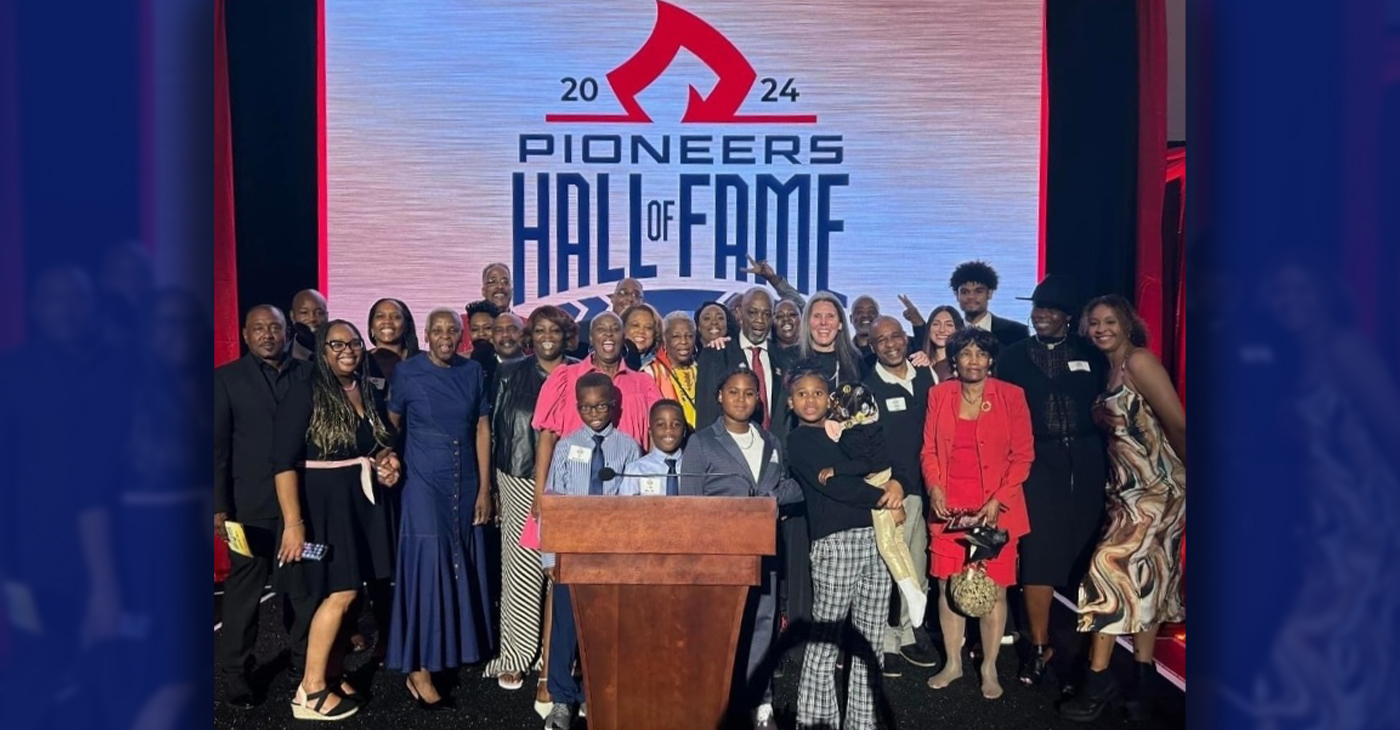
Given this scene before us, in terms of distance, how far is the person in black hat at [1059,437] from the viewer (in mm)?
3898

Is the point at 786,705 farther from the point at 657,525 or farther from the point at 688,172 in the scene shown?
the point at 688,172

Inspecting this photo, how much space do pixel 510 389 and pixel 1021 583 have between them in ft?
6.55

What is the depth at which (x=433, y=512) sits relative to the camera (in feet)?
12.5

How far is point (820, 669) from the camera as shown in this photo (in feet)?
11.5

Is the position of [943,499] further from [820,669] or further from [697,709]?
[697,709]

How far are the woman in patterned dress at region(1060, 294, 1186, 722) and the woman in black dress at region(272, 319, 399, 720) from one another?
2.49m

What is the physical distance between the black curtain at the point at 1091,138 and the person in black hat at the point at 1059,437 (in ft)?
0.55

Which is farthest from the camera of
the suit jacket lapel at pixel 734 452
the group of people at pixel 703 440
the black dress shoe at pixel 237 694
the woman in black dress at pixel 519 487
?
the woman in black dress at pixel 519 487

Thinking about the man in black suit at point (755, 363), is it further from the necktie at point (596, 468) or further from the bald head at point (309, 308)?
the bald head at point (309, 308)

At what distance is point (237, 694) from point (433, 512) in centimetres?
95

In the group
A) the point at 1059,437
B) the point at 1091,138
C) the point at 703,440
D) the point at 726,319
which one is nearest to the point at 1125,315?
the point at 1059,437

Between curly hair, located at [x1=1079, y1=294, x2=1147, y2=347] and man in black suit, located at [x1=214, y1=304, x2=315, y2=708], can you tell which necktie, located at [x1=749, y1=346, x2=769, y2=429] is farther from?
man in black suit, located at [x1=214, y1=304, x2=315, y2=708]

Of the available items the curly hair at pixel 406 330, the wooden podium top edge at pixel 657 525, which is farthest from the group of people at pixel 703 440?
the wooden podium top edge at pixel 657 525

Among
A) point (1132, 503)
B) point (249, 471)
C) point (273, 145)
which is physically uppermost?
point (273, 145)
